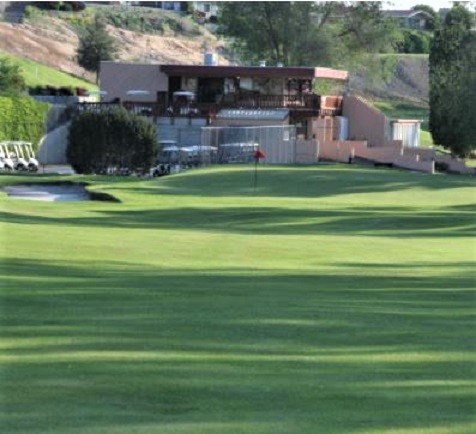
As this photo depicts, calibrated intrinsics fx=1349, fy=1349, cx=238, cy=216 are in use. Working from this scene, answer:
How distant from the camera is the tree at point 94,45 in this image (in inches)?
4232

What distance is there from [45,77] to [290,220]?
79.0 m

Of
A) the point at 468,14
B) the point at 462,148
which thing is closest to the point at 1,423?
the point at 468,14

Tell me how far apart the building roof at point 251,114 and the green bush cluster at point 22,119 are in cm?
1112

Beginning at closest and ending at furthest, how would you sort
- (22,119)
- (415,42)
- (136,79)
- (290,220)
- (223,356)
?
(223,356)
(290,220)
(22,119)
(136,79)
(415,42)

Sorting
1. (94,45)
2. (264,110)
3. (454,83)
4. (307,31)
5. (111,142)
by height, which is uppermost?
(307,31)

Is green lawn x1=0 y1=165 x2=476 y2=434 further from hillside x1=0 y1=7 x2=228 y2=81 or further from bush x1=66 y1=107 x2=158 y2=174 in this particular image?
hillside x1=0 y1=7 x2=228 y2=81

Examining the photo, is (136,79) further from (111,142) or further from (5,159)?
(111,142)

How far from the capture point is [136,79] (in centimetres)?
8338

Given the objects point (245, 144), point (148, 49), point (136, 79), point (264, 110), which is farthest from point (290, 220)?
point (148, 49)

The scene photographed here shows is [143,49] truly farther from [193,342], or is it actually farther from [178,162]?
[193,342]

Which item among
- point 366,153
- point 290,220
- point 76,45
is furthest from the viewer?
point 76,45

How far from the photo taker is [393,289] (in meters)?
17.2

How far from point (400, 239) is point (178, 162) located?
3710 centimetres

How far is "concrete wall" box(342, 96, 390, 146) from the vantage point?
8500cm
